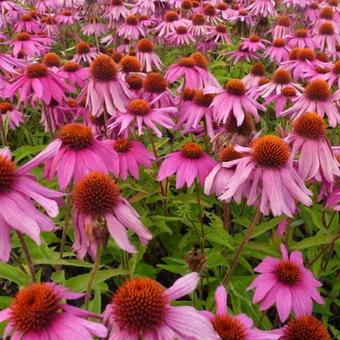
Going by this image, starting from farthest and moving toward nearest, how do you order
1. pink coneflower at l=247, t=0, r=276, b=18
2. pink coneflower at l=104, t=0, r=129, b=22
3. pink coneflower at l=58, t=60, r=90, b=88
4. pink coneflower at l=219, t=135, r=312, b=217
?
Result: pink coneflower at l=247, t=0, r=276, b=18 → pink coneflower at l=104, t=0, r=129, b=22 → pink coneflower at l=58, t=60, r=90, b=88 → pink coneflower at l=219, t=135, r=312, b=217

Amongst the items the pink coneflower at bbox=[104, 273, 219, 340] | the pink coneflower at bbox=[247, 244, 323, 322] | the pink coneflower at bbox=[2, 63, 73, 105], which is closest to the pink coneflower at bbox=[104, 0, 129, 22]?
the pink coneflower at bbox=[2, 63, 73, 105]

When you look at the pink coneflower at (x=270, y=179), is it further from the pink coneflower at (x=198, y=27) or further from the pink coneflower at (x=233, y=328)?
the pink coneflower at (x=198, y=27)

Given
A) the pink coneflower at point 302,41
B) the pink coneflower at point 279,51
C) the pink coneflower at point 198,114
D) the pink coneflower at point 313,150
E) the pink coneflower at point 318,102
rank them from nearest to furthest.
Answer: the pink coneflower at point 313,150, the pink coneflower at point 198,114, the pink coneflower at point 318,102, the pink coneflower at point 279,51, the pink coneflower at point 302,41

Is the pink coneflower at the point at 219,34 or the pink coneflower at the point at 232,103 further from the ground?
the pink coneflower at the point at 232,103

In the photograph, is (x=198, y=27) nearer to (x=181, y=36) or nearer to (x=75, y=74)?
(x=181, y=36)

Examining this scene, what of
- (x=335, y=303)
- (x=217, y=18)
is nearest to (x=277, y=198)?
(x=335, y=303)

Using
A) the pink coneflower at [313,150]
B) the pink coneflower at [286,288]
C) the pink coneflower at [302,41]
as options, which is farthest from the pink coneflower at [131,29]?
the pink coneflower at [286,288]

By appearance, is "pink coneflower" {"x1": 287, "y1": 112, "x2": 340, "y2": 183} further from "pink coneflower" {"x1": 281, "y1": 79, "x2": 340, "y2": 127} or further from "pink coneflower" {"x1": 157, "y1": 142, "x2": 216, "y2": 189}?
"pink coneflower" {"x1": 281, "y1": 79, "x2": 340, "y2": 127}
